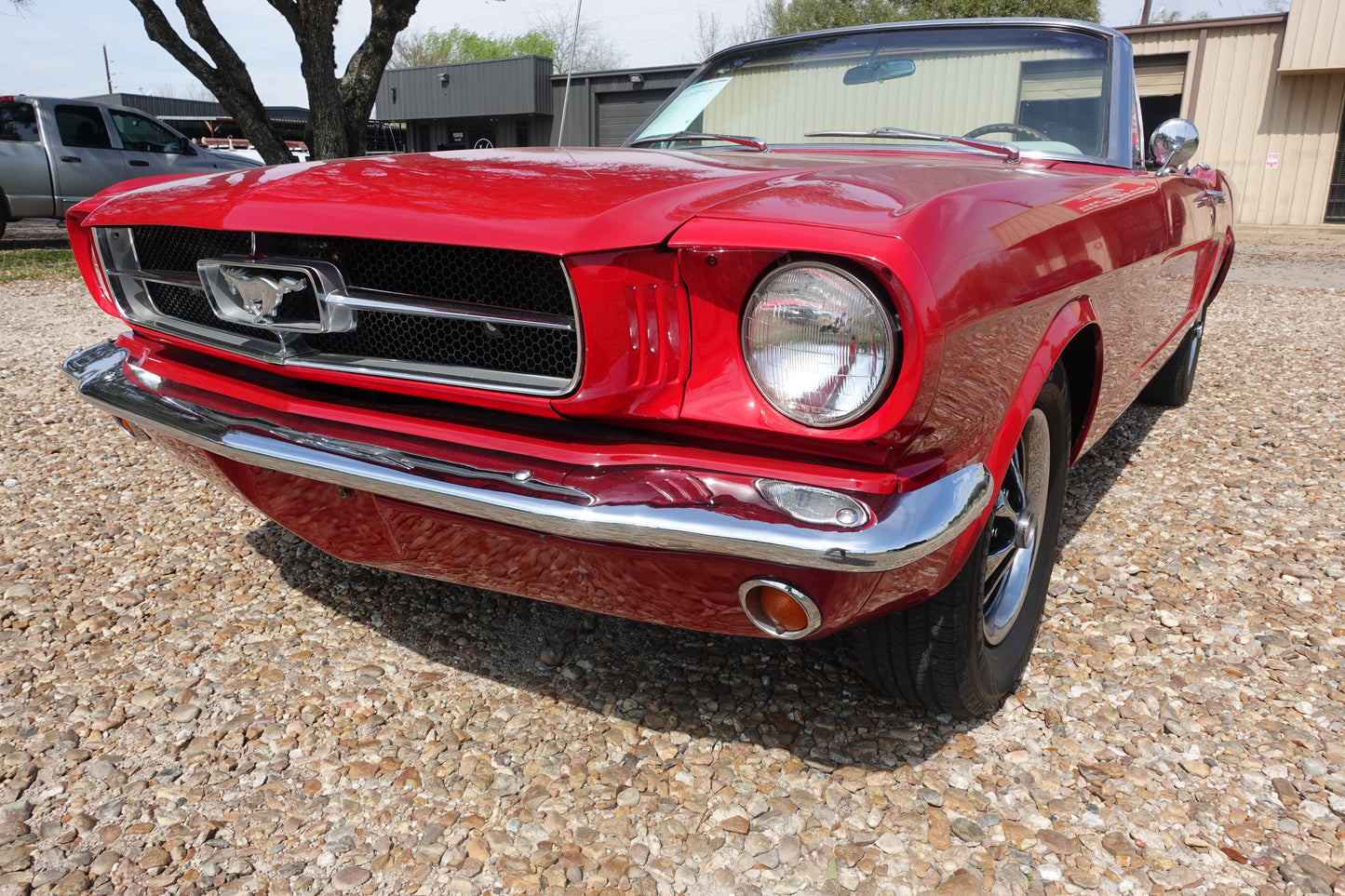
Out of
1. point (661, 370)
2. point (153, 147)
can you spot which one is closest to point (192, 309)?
point (661, 370)

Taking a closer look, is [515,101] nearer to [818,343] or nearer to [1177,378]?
[1177,378]

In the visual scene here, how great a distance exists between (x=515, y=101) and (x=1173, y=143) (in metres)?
25.6

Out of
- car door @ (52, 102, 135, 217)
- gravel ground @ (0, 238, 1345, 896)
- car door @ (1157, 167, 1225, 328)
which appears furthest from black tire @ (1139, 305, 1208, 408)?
car door @ (52, 102, 135, 217)

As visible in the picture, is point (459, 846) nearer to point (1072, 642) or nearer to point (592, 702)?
point (592, 702)

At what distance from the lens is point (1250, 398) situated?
4727 millimetres

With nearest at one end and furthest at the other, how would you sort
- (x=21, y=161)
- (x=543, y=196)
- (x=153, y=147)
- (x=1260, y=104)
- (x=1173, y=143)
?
(x=543, y=196)
(x=1173, y=143)
(x=21, y=161)
(x=153, y=147)
(x=1260, y=104)

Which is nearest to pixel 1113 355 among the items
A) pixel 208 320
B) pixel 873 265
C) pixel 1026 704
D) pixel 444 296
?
pixel 1026 704

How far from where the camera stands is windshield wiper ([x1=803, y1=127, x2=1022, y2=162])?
2436mm

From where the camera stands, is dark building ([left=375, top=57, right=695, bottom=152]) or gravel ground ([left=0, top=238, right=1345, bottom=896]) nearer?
gravel ground ([left=0, top=238, right=1345, bottom=896])

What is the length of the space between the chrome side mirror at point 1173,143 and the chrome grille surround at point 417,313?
2.27 m

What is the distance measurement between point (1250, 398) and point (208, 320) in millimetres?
4801

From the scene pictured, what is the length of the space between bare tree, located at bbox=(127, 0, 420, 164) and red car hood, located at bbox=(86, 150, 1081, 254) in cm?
830

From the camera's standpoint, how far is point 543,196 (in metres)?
1.65

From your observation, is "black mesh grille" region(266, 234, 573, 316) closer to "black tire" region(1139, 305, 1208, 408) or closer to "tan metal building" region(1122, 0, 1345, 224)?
"black tire" region(1139, 305, 1208, 408)
